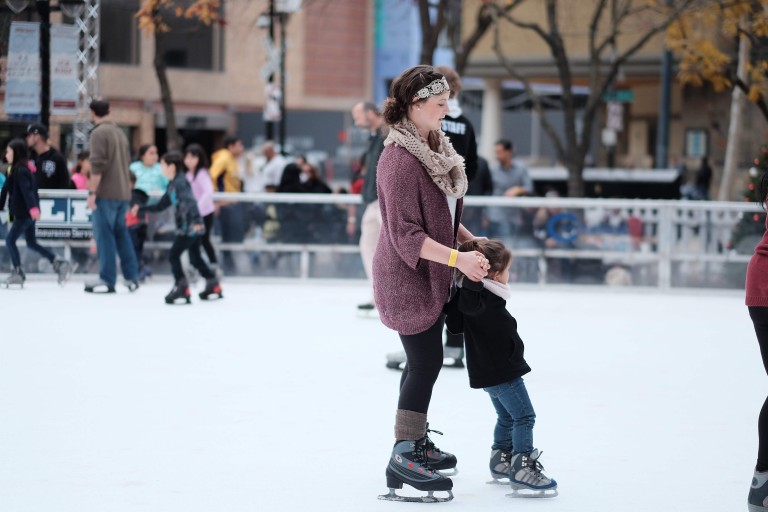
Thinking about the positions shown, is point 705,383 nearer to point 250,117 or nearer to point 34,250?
point 34,250

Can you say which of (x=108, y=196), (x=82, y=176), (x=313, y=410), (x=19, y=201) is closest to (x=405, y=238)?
(x=313, y=410)

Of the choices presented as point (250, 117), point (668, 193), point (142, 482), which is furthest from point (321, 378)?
point (250, 117)

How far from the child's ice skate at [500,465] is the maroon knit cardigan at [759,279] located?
123cm

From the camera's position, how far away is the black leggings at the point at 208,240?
45.5 ft

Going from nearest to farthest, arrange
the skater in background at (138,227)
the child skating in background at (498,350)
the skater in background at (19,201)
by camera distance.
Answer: the child skating in background at (498,350) < the skater in background at (19,201) < the skater in background at (138,227)

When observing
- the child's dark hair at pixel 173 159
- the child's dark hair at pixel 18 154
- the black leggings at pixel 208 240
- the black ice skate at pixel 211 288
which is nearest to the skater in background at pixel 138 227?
the black leggings at pixel 208 240

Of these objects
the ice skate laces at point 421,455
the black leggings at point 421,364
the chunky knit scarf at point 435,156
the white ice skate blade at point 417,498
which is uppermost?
the chunky knit scarf at point 435,156

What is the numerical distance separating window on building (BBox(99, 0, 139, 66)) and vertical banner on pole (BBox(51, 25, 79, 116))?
2000 centimetres

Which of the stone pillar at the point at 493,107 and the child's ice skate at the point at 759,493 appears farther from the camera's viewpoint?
the stone pillar at the point at 493,107

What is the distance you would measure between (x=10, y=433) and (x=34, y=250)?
26.2ft

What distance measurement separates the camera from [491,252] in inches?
211

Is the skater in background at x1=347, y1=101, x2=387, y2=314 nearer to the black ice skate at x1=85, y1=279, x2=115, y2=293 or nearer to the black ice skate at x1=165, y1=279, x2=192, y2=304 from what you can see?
the black ice skate at x1=165, y1=279, x2=192, y2=304

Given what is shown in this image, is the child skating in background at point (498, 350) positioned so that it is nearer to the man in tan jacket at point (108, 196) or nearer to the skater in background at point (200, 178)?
the man in tan jacket at point (108, 196)

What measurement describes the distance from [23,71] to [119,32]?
20.7 metres
